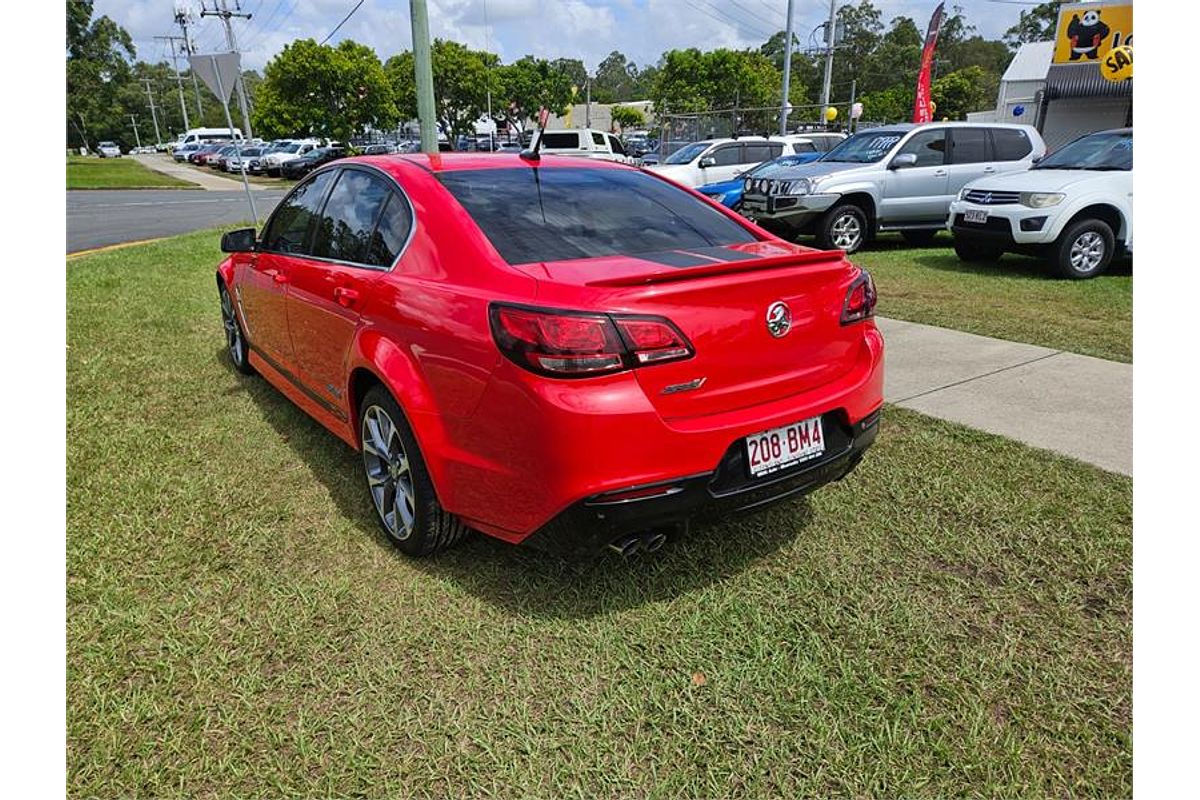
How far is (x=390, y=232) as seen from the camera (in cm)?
301

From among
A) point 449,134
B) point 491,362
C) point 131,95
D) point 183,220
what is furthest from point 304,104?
point 131,95

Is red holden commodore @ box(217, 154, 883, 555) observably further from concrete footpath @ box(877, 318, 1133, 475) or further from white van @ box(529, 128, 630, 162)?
white van @ box(529, 128, 630, 162)

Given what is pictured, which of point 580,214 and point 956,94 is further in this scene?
point 956,94

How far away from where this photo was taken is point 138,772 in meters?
2.04

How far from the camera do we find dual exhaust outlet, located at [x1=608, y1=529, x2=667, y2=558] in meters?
2.38

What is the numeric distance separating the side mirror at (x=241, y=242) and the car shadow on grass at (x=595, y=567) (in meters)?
1.90

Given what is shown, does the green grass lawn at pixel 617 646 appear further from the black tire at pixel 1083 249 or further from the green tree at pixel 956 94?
the green tree at pixel 956 94

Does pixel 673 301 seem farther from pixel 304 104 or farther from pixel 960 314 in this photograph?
pixel 304 104

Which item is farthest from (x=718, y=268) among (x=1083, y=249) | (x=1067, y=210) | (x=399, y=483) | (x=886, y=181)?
(x=886, y=181)

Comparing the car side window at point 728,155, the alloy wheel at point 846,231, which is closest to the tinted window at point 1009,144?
the alloy wheel at point 846,231

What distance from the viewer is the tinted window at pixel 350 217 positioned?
3.19 m

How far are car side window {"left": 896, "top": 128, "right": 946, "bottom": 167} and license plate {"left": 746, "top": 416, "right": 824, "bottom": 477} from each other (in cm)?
955

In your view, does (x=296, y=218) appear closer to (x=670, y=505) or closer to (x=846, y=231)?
(x=670, y=505)

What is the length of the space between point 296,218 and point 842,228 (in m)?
8.31
